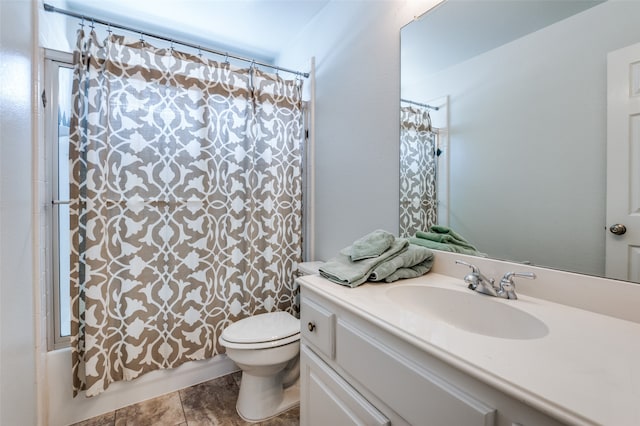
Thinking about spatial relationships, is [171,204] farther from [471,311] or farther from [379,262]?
[471,311]

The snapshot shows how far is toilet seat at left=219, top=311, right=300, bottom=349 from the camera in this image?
1.38 m

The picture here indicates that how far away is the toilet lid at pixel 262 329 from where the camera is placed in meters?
1.41

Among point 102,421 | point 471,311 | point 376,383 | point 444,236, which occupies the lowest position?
point 102,421

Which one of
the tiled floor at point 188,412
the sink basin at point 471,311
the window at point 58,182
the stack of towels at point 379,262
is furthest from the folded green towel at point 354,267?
the window at point 58,182

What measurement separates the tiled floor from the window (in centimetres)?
50

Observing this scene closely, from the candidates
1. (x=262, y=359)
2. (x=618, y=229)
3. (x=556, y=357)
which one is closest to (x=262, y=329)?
(x=262, y=359)

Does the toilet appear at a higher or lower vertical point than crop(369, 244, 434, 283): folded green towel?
lower

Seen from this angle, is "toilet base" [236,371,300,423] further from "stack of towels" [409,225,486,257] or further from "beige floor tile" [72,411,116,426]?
"stack of towels" [409,225,486,257]

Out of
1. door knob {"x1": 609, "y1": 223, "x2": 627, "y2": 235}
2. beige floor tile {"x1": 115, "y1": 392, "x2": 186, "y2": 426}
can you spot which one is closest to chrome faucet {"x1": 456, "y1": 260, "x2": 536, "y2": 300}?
door knob {"x1": 609, "y1": 223, "x2": 627, "y2": 235}

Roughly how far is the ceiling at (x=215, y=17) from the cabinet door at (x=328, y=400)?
7.02ft

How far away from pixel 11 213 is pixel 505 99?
178 cm

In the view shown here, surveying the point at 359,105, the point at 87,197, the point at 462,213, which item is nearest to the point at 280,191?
the point at 359,105

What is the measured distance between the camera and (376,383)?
2.36 ft

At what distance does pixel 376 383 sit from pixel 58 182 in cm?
177
